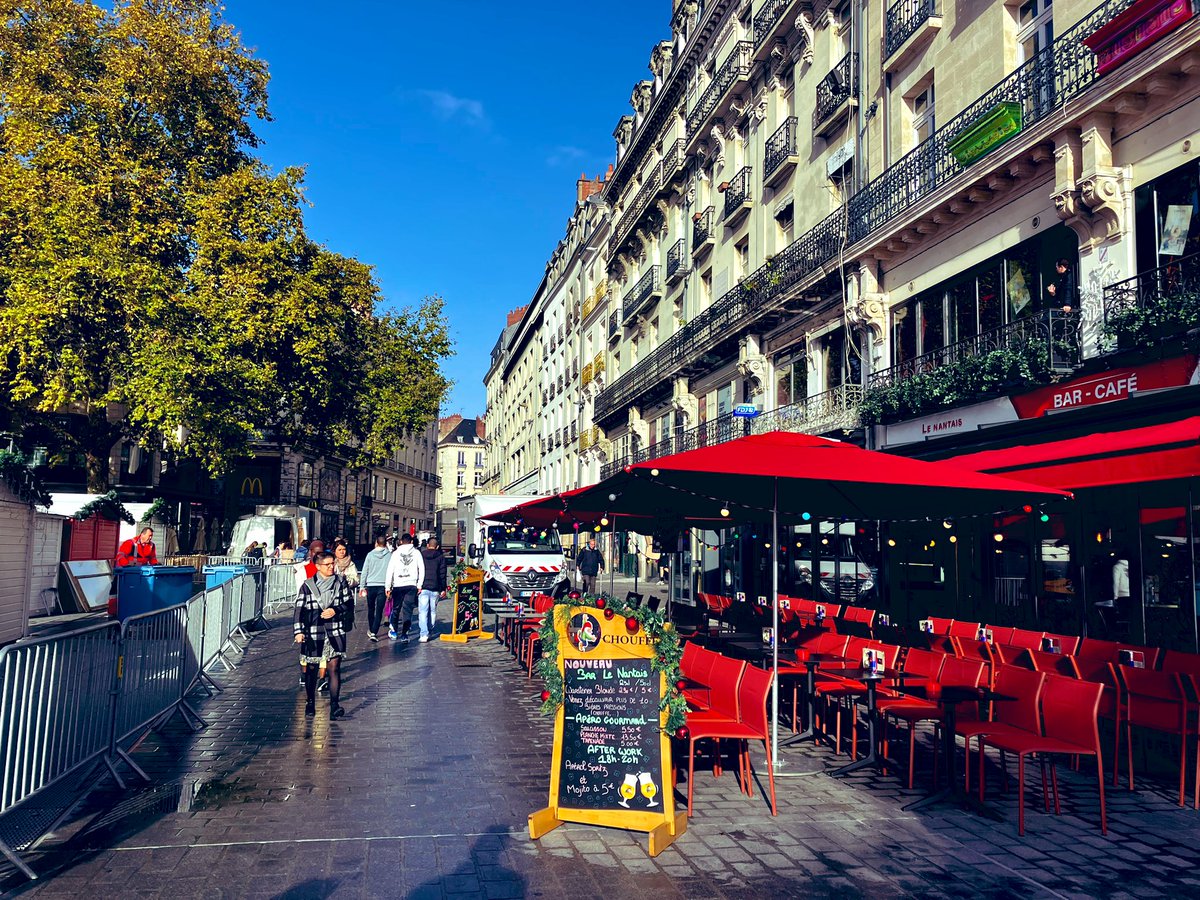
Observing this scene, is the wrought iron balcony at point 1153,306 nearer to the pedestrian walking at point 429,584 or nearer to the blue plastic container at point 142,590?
the pedestrian walking at point 429,584

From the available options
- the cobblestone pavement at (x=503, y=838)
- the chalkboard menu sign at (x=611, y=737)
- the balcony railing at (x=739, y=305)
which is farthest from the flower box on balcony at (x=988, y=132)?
the chalkboard menu sign at (x=611, y=737)

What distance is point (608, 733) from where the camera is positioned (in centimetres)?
589

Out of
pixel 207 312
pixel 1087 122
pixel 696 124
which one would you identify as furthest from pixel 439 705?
pixel 696 124

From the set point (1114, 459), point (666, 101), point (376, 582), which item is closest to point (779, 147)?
point (666, 101)

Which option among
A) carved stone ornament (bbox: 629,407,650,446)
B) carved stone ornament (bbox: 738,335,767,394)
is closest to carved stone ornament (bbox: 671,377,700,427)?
carved stone ornament (bbox: 629,407,650,446)

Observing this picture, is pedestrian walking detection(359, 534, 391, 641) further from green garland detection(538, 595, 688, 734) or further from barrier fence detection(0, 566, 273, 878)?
green garland detection(538, 595, 688, 734)

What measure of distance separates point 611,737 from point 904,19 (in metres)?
17.5

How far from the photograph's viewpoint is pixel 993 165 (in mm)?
14625

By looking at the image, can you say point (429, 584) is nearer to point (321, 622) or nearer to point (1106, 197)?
point (321, 622)

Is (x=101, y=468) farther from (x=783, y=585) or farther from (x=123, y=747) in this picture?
(x=123, y=747)

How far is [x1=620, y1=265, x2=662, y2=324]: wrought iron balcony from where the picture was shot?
3431cm

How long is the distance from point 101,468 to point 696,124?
21.3 m

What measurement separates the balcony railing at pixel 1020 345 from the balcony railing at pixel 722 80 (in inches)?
508

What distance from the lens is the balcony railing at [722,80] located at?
26500mm
